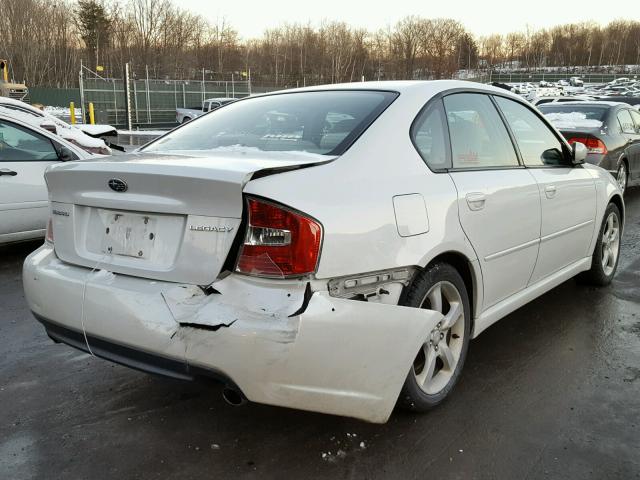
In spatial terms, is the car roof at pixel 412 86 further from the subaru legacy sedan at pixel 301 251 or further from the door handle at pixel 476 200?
the door handle at pixel 476 200

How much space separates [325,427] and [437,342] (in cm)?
68

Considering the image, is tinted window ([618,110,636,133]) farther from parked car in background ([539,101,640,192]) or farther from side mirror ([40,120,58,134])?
side mirror ([40,120,58,134])

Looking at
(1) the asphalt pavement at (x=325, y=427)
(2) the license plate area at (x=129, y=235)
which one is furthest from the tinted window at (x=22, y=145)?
(2) the license plate area at (x=129, y=235)

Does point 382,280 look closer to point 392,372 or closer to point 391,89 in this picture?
point 392,372

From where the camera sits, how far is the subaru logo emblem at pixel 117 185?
247 centimetres

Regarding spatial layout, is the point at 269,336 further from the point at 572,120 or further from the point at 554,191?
the point at 572,120

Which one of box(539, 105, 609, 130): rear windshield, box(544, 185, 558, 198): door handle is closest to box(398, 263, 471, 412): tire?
box(544, 185, 558, 198): door handle

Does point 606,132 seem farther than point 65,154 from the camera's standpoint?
Yes

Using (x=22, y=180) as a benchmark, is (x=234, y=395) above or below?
below

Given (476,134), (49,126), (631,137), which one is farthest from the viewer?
(631,137)

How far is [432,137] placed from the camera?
9.81 feet

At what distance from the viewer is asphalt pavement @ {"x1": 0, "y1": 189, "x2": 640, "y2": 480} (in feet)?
7.98

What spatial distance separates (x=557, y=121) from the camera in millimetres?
9328

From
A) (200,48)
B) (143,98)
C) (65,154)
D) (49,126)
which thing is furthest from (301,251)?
(200,48)
